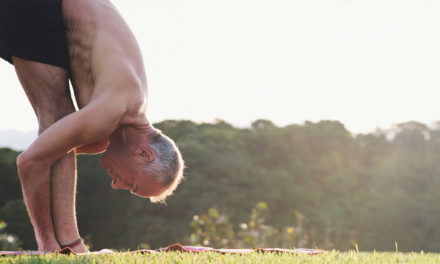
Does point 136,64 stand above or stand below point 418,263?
above

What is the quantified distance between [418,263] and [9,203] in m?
12.0

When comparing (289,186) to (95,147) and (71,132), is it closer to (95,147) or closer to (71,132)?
(95,147)

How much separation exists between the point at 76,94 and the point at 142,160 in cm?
62

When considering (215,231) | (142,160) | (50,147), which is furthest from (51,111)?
(215,231)

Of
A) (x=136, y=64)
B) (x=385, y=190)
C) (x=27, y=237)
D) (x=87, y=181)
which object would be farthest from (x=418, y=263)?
(x=385, y=190)

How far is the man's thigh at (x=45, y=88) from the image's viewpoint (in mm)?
2916

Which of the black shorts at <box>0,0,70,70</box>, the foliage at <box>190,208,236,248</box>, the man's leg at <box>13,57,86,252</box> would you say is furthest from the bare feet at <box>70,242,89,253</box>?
the foliage at <box>190,208,236,248</box>

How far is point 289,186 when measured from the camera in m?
15.7

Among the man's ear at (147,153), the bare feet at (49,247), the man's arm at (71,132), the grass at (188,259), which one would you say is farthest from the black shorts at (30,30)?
the grass at (188,259)

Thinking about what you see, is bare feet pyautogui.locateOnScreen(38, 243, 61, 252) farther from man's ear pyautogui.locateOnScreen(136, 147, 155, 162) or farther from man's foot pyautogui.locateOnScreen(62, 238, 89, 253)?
man's ear pyautogui.locateOnScreen(136, 147, 155, 162)

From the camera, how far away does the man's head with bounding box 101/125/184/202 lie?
3043mm

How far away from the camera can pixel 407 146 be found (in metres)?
17.3

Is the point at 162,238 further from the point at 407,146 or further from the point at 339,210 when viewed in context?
the point at 407,146

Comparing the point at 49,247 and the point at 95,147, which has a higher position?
the point at 95,147
